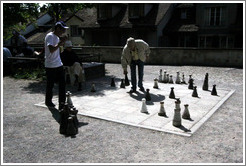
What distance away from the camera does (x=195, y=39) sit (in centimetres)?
2873

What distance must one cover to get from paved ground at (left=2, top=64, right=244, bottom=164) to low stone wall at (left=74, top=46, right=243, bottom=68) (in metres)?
10.8

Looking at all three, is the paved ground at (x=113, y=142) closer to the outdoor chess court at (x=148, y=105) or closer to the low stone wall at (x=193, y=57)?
the outdoor chess court at (x=148, y=105)

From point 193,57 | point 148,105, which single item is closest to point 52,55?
point 148,105

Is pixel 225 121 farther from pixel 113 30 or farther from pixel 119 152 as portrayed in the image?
pixel 113 30

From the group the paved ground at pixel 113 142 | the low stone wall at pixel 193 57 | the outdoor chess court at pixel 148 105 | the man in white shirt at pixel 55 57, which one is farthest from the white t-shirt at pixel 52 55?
the low stone wall at pixel 193 57

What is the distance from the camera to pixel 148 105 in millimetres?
7609

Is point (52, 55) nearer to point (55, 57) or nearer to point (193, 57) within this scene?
point (55, 57)

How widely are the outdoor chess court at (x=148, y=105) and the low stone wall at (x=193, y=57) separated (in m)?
8.13

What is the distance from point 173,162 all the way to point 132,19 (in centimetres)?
2689

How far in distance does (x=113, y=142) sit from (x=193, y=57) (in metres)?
14.5

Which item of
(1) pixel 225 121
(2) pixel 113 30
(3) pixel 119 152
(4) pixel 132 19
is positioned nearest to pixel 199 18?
(4) pixel 132 19

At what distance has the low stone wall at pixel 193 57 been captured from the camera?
56.0ft

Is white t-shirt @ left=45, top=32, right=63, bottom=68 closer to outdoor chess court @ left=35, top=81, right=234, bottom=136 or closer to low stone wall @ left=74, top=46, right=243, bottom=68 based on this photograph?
outdoor chess court @ left=35, top=81, right=234, bottom=136

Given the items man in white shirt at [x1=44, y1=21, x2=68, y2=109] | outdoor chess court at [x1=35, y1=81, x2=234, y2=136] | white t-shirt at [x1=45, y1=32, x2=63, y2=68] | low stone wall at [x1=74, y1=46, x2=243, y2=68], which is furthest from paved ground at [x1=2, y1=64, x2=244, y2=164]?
low stone wall at [x1=74, y1=46, x2=243, y2=68]
